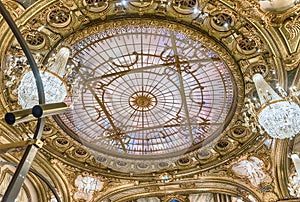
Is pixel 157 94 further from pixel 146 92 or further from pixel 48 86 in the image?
pixel 48 86

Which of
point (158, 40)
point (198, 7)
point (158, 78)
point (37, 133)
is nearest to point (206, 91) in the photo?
point (158, 78)

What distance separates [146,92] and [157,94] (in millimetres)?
313

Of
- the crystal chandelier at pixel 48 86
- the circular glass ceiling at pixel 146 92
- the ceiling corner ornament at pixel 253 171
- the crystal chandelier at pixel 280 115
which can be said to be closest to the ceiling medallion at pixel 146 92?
the circular glass ceiling at pixel 146 92

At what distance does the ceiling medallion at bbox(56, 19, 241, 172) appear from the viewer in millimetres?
7051

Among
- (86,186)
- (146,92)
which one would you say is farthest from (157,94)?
(86,186)

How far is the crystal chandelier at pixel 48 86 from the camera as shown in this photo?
5430 mm

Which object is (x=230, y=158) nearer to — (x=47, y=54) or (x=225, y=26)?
(x=225, y=26)

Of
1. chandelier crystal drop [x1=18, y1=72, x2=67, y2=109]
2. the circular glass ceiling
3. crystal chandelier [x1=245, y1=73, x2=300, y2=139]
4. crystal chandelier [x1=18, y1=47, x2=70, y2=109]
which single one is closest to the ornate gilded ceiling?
the circular glass ceiling

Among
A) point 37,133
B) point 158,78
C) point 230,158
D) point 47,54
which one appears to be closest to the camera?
point 37,133

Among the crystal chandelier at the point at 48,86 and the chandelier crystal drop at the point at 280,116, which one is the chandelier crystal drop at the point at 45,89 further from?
the chandelier crystal drop at the point at 280,116

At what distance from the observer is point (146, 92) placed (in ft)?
27.9

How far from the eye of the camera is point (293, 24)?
5914 mm

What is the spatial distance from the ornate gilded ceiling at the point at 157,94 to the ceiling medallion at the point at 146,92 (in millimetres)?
30

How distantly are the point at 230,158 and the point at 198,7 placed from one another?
5464 millimetres
